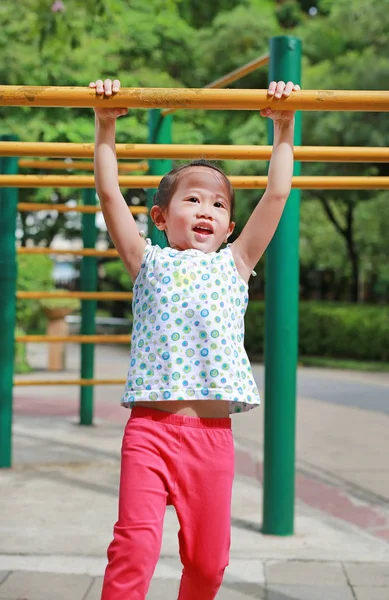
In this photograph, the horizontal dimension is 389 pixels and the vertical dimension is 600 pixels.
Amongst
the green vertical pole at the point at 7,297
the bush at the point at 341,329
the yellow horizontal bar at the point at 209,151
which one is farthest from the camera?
the bush at the point at 341,329

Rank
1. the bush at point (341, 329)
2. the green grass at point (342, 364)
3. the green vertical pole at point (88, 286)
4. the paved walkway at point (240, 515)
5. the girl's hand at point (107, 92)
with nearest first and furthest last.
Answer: the girl's hand at point (107, 92)
the paved walkway at point (240, 515)
the green vertical pole at point (88, 286)
the green grass at point (342, 364)
the bush at point (341, 329)

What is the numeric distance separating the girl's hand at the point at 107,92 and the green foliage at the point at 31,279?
988 centimetres

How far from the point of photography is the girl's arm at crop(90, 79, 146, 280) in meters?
2.29

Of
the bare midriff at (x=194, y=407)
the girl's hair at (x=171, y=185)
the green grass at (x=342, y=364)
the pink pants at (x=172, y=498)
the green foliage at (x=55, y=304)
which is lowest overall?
the green grass at (x=342, y=364)

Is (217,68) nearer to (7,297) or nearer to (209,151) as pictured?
(7,297)

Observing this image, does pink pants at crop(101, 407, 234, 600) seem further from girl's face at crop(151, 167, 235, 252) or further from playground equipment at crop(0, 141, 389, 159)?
playground equipment at crop(0, 141, 389, 159)

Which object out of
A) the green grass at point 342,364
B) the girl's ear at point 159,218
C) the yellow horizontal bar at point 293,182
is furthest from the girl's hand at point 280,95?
the green grass at point 342,364

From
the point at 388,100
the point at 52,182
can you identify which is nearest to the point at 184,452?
the point at 388,100

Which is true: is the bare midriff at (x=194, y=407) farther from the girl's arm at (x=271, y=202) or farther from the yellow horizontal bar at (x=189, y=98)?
the yellow horizontal bar at (x=189, y=98)

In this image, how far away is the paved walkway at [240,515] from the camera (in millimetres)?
3256

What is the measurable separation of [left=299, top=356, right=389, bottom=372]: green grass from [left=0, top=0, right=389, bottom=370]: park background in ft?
0.18

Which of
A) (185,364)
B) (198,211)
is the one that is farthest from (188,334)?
(198,211)

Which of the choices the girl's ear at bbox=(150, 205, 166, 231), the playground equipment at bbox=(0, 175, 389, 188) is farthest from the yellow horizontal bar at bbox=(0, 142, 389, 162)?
the girl's ear at bbox=(150, 205, 166, 231)

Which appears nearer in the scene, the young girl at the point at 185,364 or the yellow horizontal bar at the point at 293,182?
the young girl at the point at 185,364
